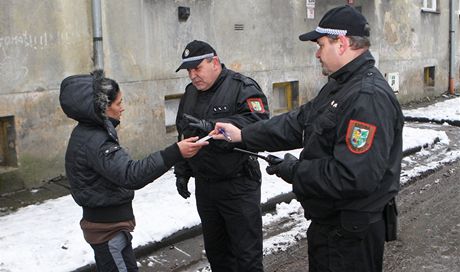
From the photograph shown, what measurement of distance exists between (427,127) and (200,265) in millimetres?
8114

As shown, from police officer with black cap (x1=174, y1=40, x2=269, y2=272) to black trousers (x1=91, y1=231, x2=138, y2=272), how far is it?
75 centimetres

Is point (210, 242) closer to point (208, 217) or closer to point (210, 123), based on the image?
point (208, 217)

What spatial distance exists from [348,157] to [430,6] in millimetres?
14470

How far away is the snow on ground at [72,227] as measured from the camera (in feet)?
15.1

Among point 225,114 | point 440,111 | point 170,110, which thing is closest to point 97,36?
point 170,110

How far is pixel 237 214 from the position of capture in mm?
3742

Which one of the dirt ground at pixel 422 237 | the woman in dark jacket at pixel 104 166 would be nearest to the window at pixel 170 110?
the dirt ground at pixel 422 237

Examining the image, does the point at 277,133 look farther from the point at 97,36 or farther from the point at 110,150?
the point at 97,36

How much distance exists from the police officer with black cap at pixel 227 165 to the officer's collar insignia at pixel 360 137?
1.22 meters

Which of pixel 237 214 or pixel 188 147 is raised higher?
pixel 188 147

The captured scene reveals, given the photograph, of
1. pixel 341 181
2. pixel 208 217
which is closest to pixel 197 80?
pixel 208 217

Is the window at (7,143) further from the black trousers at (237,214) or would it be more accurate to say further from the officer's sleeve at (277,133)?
the officer's sleeve at (277,133)

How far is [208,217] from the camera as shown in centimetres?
391

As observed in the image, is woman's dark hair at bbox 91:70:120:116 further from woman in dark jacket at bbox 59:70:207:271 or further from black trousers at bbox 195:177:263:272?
black trousers at bbox 195:177:263:272
